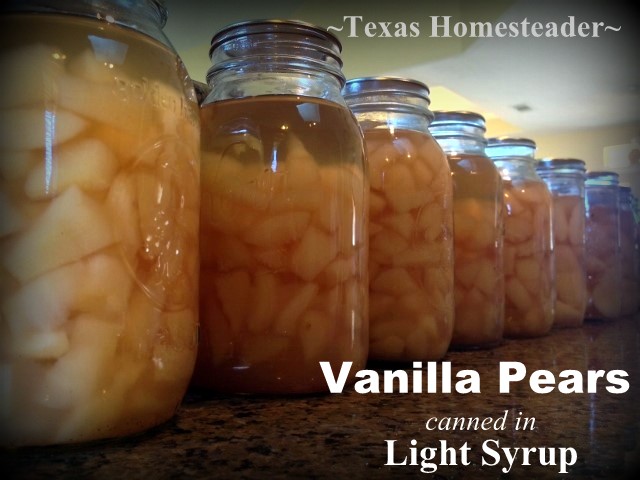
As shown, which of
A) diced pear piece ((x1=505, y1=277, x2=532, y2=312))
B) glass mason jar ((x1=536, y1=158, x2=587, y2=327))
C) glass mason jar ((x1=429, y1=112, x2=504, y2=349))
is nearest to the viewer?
glass mason jar ((x1=429, y1=112, x2=504, y2=349))

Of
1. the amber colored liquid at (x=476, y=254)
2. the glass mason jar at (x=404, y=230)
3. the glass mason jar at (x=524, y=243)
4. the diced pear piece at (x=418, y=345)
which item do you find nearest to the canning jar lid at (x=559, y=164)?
the glass mason jar at (x=524, y=243)

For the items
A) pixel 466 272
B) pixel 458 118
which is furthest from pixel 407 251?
pixel 458 118

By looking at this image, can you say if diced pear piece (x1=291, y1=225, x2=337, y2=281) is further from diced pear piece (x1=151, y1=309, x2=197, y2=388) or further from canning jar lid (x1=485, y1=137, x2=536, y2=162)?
canning jar lid (x1=485, y1=137, x2=536, y2=162)

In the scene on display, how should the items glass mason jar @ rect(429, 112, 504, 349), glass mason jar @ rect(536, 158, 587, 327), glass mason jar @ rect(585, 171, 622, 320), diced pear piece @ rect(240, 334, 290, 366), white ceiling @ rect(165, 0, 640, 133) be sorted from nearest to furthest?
diced pear piece @ rect(240, 334, 290, 366) < white ceiling @ rect(165, 0, 640, 133) < glass mason jar @ rect(429, 112, 504, 349) < glass mason jar @ rect(536, 158, 587, 327) < glass mason jar @ rect(585, 171, 622, 320)

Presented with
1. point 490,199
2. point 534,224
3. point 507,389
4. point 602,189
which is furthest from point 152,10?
point 602,189

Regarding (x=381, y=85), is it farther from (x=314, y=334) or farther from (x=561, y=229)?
(x=561, y=229)

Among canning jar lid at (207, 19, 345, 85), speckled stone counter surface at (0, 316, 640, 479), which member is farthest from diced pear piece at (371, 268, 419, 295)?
canning jar lid at (207, 19, 345, 85)
